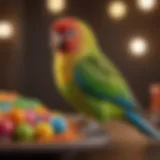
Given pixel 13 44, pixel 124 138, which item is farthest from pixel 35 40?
pixel 124 138

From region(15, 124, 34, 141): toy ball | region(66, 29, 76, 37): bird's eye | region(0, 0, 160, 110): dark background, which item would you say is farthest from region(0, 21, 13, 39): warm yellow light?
region(15, 124, 34, 141): toy ball

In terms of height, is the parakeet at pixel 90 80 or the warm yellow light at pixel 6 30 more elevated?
the warm yellow light at pixel 6 30

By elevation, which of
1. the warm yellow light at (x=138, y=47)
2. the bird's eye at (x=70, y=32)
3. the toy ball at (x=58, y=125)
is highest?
the bird's eye at (x=70, y=32)

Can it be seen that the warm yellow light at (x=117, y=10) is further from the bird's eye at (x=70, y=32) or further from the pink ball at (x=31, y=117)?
the pink ball at (x=31, y=117)

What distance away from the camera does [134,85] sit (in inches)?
40.8

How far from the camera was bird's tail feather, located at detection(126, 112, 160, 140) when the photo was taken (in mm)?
1018

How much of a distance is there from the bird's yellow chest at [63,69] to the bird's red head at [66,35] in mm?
16

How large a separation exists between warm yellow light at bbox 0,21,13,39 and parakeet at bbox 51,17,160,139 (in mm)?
93

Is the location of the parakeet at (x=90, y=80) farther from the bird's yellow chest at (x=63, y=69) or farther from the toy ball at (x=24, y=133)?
the toy ball at (x=24, y=133)

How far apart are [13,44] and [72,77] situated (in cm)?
14

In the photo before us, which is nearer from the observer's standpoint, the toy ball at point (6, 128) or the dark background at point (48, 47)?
the toy ball at point (6, 128)

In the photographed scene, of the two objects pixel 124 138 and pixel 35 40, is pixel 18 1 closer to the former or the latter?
pixel 35 40

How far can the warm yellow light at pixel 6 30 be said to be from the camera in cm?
106

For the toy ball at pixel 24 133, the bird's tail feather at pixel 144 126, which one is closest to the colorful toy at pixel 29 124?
the toy ball at pixel 24 133
